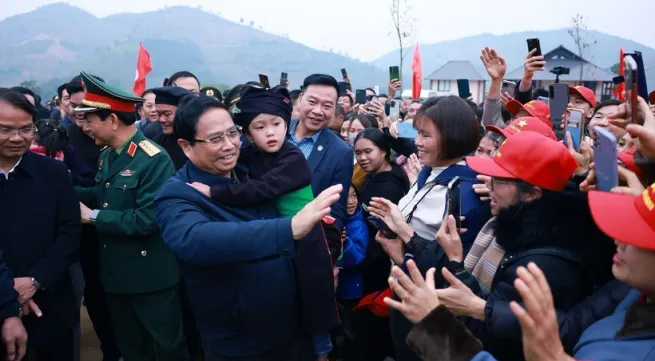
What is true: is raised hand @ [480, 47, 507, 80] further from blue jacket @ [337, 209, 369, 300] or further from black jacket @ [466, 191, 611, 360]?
black jacket @ [466, 191, 611, 360]

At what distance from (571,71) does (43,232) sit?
129 feet

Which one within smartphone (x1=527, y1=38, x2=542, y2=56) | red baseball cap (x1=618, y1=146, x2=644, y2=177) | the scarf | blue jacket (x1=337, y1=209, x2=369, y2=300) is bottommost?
blue jacket (x1=337, y1=209, x2=369, y2=300)

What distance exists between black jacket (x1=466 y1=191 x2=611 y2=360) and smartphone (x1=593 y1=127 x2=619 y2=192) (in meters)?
0.18

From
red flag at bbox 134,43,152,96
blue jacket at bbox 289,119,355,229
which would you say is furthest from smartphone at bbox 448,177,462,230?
red flag at bbox 134,43,152,96

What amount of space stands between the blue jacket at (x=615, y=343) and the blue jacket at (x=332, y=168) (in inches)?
73.1

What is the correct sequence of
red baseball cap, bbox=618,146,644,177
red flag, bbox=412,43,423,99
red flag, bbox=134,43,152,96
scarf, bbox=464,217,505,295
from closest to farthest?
red baseball cap, bbox=618,146,644,177
scarf, bbox=464,217,505,295
red flag, bbox=134,43,152,96
red flag, bbox=412,43,423,99

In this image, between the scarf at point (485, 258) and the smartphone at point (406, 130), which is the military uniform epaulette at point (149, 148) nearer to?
the smartphone at point (406, 130)

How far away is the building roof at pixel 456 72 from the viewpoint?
4322 cm

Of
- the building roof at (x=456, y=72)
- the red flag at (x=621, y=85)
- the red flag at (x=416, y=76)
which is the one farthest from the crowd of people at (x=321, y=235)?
the building roof at (x=456, y=72)

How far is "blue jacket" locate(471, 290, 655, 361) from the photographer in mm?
1229

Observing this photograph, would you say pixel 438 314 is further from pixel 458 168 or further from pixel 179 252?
pixel 458 168

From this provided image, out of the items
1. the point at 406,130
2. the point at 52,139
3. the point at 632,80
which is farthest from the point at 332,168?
the point at 52,139

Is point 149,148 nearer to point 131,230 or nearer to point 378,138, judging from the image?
point 131,230

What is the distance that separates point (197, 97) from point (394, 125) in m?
2.19
